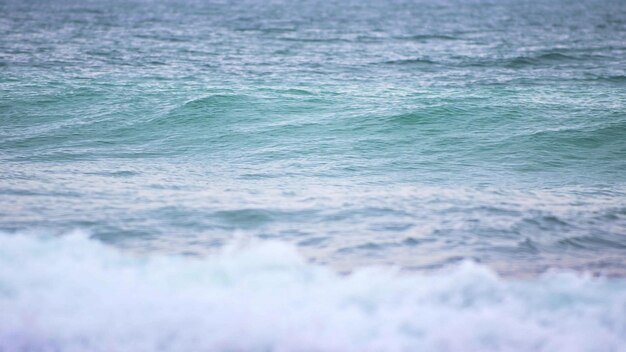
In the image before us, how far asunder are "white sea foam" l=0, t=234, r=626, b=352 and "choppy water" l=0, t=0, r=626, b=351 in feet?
0.09

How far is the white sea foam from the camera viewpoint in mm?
4766

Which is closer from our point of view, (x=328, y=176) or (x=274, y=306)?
(x=274, y=306)

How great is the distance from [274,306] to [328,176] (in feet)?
12.3

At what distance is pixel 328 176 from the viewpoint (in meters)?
8.80

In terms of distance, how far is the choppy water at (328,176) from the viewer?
552cm

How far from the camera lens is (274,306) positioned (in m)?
5.22

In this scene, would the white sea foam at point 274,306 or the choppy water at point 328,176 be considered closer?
the white sea foam at point 274,306

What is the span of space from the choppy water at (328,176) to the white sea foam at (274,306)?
1.1 inches

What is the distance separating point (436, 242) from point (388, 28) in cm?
3740

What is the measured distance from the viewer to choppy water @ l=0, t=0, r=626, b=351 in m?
5.52

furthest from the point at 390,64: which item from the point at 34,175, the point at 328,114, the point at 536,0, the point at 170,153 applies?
the point at 536,0

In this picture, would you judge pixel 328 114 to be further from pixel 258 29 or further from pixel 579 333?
pixel 258 29

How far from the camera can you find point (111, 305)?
16.9 feet

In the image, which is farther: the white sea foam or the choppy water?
the choppy water
